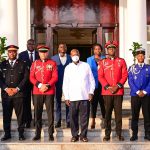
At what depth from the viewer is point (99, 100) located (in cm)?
893

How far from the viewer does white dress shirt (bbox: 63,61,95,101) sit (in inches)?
324

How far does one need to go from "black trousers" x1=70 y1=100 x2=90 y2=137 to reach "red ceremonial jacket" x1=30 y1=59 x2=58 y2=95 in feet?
1.69

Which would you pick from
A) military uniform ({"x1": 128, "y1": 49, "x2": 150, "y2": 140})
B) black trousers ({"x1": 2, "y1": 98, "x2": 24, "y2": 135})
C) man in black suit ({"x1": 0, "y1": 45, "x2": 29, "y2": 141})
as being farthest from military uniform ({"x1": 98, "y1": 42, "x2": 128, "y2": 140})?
black trousers ({"x1": 2, "y1": 98, "x2": 24, "y2": 135})

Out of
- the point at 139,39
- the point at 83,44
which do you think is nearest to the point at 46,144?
the point at 139,39

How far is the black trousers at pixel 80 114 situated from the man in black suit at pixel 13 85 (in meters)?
0.98

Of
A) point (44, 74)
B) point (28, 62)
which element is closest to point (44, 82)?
point (44, 74)

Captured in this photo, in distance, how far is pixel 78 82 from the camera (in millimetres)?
8250

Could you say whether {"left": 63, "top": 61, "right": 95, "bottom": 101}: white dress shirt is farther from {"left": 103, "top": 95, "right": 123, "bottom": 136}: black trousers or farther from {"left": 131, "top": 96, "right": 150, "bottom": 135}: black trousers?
{"left": 131, "top": 96, "right": 150, "bottom": 135}: black trousers

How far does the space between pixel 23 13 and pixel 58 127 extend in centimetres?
539

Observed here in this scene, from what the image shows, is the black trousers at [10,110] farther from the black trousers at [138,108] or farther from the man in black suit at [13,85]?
the black trousers at [138,108]

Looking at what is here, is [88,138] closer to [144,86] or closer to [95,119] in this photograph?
[95,119]

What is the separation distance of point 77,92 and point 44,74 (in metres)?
0.71

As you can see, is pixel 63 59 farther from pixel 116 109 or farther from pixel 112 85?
pixel 116 109

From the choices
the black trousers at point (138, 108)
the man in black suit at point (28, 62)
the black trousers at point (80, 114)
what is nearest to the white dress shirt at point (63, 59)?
the man in black suit at point (28, 62)
